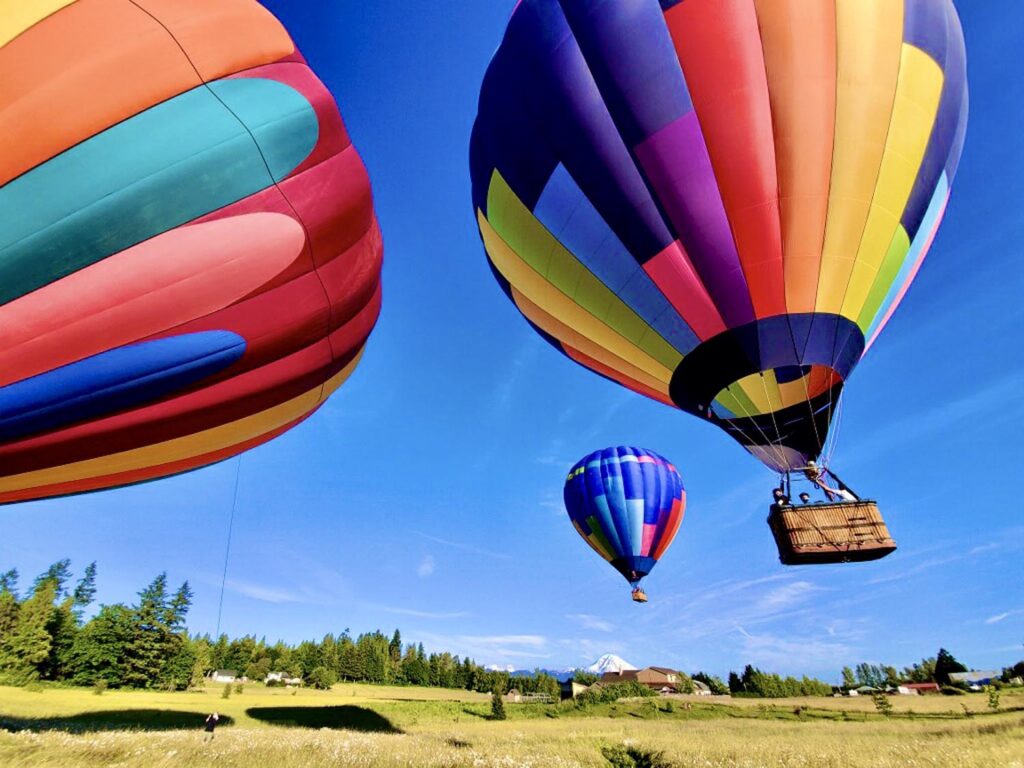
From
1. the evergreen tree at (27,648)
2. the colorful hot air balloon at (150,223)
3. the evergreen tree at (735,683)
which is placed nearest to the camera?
the colorful hot air balloon at (150,223)

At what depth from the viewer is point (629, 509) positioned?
20.4 m

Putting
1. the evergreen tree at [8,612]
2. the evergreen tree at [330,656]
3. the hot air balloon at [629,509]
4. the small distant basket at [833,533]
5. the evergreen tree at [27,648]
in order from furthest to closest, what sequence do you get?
the evergreen tree at [330,656], the evergreen tree at [8,612], the evergreen tree at [27,648], the hot air balloon at [629,509], the small distant basket at [833,533]

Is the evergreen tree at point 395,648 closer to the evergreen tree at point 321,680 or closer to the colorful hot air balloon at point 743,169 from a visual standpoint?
the evergreen tree at point 321,680

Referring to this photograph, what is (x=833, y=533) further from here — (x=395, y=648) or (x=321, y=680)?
(x=395, y=648)

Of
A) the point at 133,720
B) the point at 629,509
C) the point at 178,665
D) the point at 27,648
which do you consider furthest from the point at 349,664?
the point at 629,509

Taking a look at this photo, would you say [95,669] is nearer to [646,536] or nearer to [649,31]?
[646,536]

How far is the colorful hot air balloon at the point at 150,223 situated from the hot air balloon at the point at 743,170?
14.8 ft

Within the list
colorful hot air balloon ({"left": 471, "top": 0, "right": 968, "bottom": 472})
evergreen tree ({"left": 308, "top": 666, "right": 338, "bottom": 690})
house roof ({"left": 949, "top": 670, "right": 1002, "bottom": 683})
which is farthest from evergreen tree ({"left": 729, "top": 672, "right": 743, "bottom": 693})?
colorful hot air balloon ({"left": 471, "top": 0, "right": 968, "bottom": 472})

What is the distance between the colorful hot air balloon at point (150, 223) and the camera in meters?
4.62

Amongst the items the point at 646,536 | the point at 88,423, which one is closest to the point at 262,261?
the point at 88,423

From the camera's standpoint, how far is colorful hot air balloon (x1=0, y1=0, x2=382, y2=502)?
182 inches

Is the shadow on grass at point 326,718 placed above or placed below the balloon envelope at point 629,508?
below

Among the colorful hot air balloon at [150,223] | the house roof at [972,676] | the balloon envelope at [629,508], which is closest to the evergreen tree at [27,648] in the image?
the balloon envelope at [629,508]

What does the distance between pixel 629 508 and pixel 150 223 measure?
61.6ft
